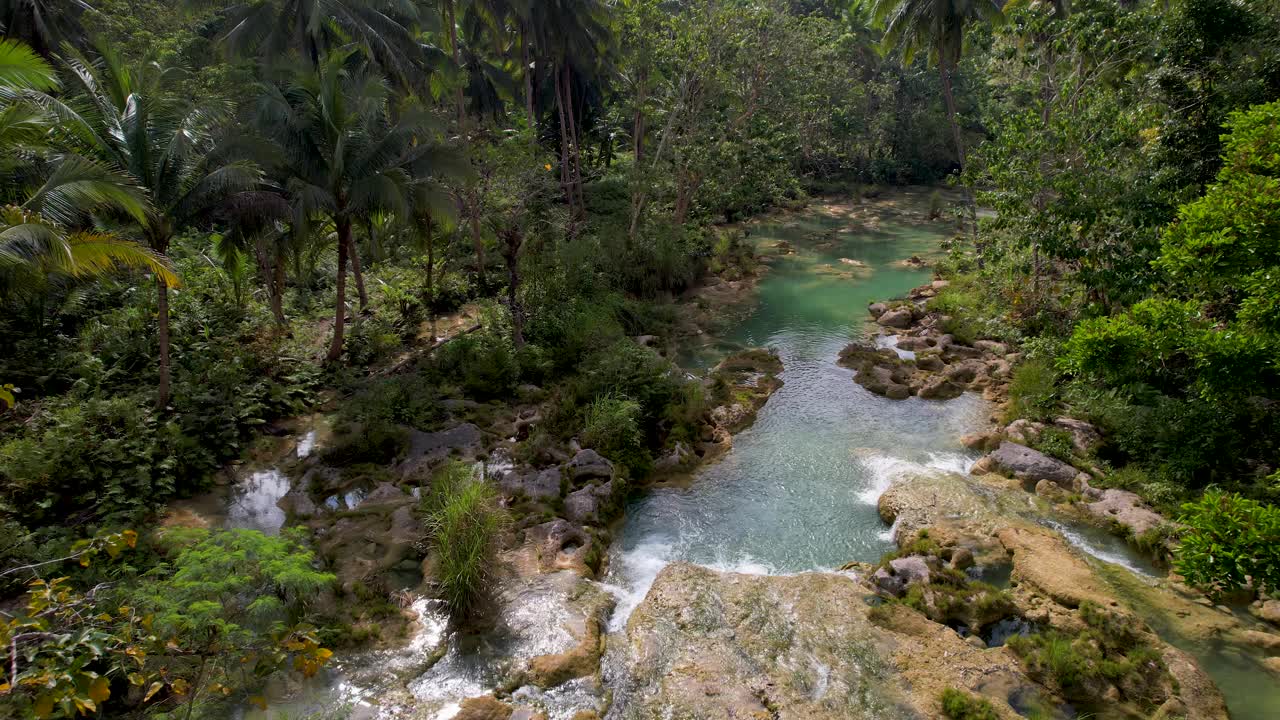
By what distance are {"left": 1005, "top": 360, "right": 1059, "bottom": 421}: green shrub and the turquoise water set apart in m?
0.80

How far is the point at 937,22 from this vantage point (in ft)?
81.1

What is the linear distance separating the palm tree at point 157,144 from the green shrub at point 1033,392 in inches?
604

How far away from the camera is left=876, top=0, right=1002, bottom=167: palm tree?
24.4 meters

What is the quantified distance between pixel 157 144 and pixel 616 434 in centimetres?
909

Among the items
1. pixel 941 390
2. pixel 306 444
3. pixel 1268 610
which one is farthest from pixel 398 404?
pixel 1268 610

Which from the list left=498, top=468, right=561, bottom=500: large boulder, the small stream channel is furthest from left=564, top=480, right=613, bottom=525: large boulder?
the small stream channel

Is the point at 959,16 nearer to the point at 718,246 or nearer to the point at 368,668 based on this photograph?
the point at 718,246

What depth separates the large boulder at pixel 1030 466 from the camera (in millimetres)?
12289

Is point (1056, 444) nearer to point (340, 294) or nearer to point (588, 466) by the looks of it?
point (588, 466)

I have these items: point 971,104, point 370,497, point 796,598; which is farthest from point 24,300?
point 971,104

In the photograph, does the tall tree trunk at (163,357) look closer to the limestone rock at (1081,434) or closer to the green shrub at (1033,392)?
the green shrub at (1033,392)

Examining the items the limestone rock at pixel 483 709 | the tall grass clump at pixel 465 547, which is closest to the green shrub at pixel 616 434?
the tall grass clump at pixel 465 547

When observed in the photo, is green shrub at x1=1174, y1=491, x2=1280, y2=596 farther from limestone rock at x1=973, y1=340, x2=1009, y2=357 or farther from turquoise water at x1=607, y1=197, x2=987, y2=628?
limestone rock at x1=973, y1=340, x2=1009, y2=357

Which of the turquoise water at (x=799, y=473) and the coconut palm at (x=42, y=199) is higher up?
the coconut palm at (x=42, y=199)
